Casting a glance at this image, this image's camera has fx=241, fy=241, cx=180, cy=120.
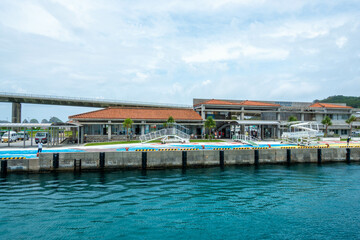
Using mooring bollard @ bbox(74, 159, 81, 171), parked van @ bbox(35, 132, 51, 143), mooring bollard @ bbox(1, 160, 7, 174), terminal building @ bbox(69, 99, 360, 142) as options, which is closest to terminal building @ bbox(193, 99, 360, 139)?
terminal building @ bbox(69, 99, 360, 142)

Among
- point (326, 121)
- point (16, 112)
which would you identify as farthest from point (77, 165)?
point (16, 112)

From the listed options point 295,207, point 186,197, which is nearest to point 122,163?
point 186,197

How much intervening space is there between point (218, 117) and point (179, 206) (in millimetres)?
39737

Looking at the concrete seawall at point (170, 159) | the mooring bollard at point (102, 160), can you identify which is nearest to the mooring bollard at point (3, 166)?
the concrete seawall at point (170, 159)

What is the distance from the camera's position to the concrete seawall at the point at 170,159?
22859 millimetres

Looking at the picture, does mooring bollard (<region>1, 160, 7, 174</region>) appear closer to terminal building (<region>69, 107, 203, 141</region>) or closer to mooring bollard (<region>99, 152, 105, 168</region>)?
mooring bollard (<region>99, 152, 105, 168</region>)

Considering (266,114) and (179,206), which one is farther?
(266,114)

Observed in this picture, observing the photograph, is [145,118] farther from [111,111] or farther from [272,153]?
[272,153]

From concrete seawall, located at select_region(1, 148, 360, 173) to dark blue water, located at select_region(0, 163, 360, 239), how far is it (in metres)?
1.57

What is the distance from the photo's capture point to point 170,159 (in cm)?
2531

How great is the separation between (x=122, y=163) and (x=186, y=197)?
422 inches

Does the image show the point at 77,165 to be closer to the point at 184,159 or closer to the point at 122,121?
the point at 184,159

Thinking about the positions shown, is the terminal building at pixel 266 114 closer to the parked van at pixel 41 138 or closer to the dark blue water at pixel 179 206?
the dark blue water at pixel 179 206

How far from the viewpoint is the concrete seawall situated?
22.9 metres
